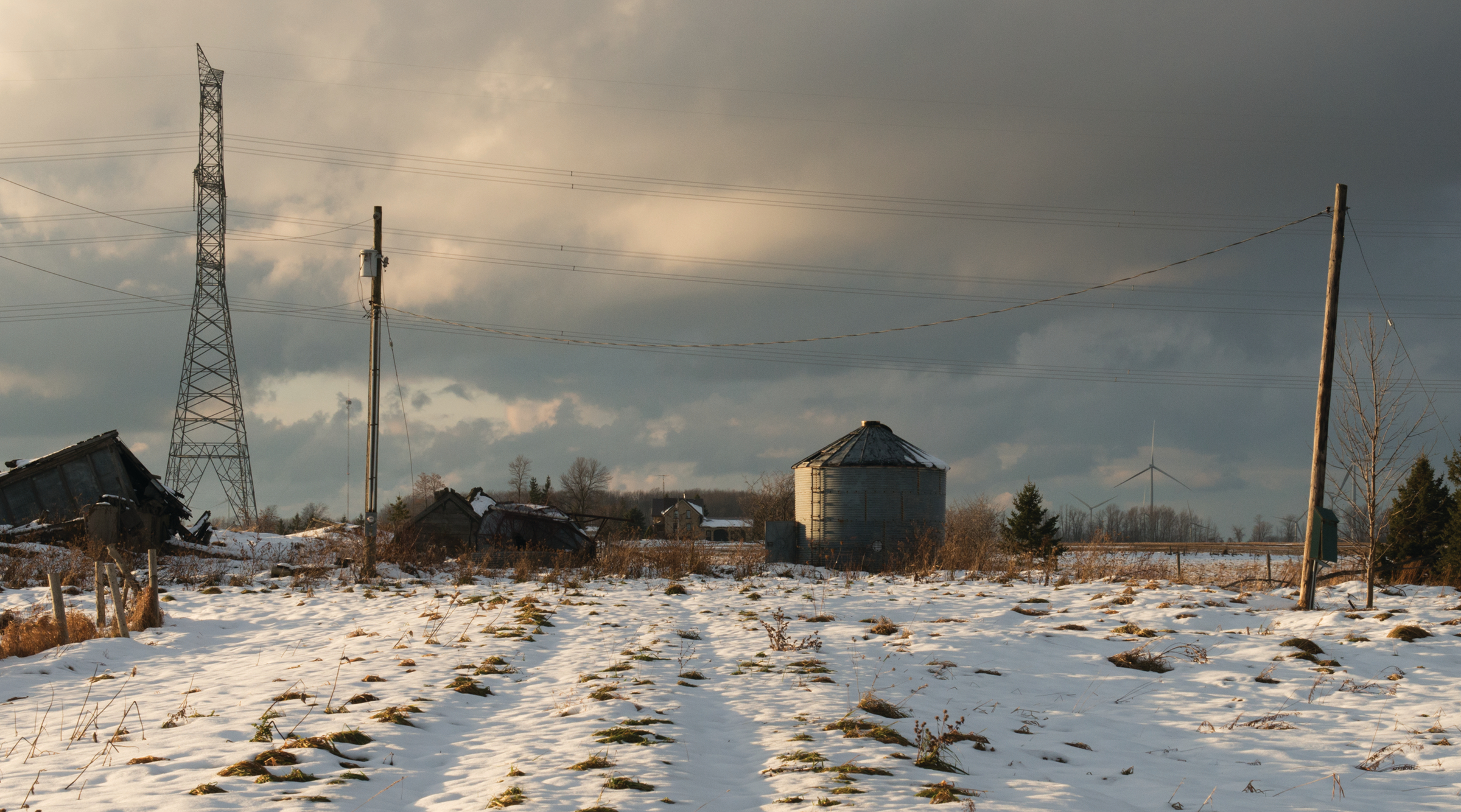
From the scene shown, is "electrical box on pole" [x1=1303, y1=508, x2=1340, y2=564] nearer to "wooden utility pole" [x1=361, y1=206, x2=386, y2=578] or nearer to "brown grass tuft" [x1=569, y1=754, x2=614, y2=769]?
"brown grass tuft" [x1=569, y1=754, x2=614, y2=769]

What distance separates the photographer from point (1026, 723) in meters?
8.86

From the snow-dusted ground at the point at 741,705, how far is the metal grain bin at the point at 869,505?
1582 cm

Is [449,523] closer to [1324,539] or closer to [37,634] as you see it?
[37,634]

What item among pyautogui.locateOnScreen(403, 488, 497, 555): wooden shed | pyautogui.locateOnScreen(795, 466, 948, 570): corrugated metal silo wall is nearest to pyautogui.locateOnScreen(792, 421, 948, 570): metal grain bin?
pyautogui.locateOnScreen(795, 466, 948, 570): corrugated metal silo wall

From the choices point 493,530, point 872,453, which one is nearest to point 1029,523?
point 872,453

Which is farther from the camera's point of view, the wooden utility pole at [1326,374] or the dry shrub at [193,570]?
the dry shrub at [193,570]

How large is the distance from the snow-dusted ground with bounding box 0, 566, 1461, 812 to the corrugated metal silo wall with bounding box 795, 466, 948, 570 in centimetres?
1580

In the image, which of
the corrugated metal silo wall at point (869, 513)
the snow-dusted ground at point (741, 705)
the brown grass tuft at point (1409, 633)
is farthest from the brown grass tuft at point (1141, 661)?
the corrugated metal silo wall at point (869, 513)

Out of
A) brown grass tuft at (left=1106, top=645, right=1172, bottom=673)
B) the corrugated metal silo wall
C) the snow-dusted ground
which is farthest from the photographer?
the corrugated metal silo wall

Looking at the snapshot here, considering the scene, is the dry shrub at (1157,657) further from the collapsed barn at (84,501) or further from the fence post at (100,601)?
the collapsed barn at (84,501)

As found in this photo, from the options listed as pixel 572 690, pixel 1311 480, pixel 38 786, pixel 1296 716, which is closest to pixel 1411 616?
pixel 1311 480

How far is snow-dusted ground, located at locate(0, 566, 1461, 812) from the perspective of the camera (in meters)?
6.36

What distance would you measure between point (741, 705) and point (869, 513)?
24209 mm

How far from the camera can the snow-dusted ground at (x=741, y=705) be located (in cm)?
636
